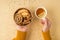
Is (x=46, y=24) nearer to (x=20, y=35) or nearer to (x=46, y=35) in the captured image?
(x=46, y=35)

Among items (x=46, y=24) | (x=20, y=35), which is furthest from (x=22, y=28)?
(x=46, y=24)

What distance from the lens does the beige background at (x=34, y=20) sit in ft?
4.28

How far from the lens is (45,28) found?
1.24 metres

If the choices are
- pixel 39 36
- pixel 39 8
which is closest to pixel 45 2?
pixel 39 8

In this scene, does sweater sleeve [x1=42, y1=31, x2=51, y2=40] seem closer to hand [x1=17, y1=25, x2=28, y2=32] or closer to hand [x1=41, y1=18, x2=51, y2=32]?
hand [x1=41, y1=18, x2=51, y2=32]

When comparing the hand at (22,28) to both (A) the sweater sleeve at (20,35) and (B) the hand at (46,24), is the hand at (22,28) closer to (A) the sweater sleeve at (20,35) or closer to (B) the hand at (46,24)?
(A) the sweater sleeve at (20,35)

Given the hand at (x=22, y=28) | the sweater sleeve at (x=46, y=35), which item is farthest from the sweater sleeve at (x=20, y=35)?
the sweater sleeve at (x=46, y=35)

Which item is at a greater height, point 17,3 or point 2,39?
point 17,3

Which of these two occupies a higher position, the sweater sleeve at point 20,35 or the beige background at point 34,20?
the beige background at point 34,20

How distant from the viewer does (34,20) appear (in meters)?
1.31

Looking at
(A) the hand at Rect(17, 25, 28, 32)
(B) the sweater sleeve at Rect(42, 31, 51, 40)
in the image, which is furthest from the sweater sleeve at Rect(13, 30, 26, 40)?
(B) the sweater sleeve at Rect(42, 31, 51, 40)

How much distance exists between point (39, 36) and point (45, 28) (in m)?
0.11

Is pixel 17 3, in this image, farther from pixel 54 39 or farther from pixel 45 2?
pixel 54 39

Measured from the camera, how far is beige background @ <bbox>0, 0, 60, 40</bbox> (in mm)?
1305
